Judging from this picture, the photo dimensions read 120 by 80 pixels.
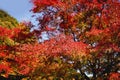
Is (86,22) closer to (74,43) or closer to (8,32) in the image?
(74,43)

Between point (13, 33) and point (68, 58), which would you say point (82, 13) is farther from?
point (13, 33)

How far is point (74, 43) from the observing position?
Result: 55.5ft

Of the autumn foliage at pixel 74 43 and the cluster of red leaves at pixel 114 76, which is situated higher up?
the autumn foliage at pixel 74 43

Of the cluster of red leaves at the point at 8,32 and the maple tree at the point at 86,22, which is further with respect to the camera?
the cluster of red leaves at the point at 8,32

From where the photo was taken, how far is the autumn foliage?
16938 millimetres

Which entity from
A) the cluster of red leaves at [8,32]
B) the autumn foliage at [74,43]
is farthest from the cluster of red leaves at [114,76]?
the cluster of red leaves at [8,32]

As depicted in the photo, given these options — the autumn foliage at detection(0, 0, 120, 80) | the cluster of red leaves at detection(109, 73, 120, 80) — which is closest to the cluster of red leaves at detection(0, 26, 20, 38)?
the autumn foliage at detection(0, 0, 120, 80)

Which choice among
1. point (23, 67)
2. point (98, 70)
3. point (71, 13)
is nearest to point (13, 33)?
point (23, 67)

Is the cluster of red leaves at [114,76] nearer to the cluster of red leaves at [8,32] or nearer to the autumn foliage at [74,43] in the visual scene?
the autumn foliage at [74,43]

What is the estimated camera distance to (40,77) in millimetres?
18328

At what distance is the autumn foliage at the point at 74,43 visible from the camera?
16938 millimetres

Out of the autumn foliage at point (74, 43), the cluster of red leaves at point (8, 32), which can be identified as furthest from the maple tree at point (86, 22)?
the cluster of red leaves at point (8, 32)

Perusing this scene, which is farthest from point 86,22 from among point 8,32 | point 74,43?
point 8,32

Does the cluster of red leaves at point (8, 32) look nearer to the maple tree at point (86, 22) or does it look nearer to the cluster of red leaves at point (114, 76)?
the maple tree at point (86, 22)
